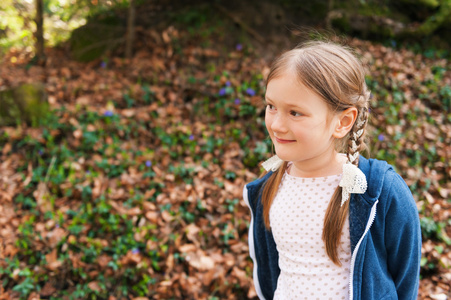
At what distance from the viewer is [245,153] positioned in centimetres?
430

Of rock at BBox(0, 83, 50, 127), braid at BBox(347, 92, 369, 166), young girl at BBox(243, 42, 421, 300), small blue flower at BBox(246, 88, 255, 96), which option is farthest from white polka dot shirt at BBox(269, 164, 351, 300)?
rock at BBox(0, 83, 50, 127)

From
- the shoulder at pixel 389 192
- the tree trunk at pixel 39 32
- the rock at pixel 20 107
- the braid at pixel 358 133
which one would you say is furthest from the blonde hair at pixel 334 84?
the tree trunk at pixel 39 32

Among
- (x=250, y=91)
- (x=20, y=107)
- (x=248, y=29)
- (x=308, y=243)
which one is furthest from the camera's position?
(x=248, y=29)

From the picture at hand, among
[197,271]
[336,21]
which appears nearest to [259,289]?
[197,271]

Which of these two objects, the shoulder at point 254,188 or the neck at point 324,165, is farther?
the shoulder at point 254,188

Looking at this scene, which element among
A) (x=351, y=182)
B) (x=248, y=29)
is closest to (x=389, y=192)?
(x=351, y=182)

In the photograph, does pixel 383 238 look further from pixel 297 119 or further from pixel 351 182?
pixel 297 119

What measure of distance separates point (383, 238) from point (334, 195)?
10.4 inches

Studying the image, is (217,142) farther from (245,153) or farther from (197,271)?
(197,271)

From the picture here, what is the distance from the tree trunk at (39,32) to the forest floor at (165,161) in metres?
0.19

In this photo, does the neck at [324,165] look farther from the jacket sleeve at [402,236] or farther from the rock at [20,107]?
the rock at [20,107]

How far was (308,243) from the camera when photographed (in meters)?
1.65

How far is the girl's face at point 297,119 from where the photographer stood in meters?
1.44

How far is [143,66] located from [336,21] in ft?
11.6
